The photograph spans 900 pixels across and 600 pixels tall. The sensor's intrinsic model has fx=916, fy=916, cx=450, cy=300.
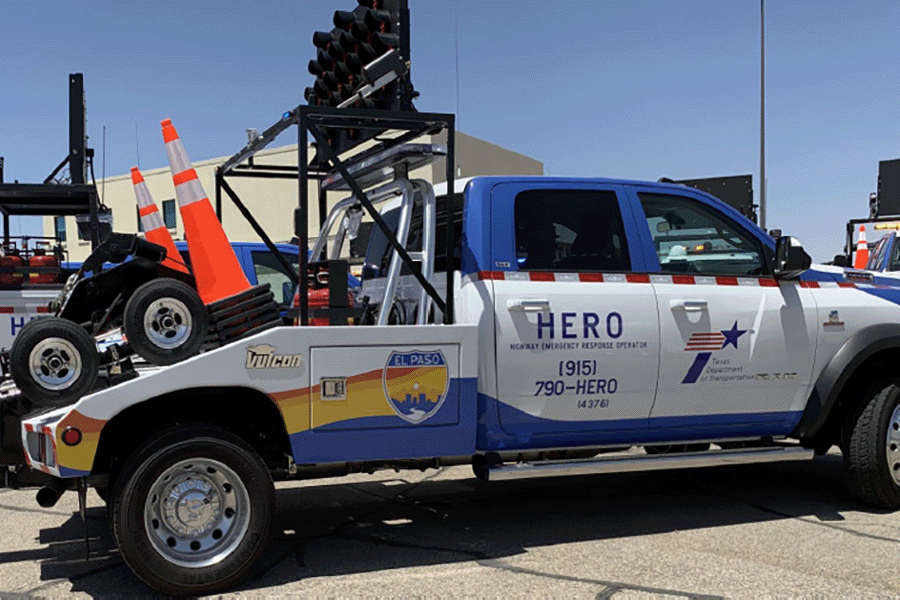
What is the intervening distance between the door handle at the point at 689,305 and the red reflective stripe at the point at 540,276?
30.9 inches

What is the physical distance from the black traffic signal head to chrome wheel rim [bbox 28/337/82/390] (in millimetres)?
2097

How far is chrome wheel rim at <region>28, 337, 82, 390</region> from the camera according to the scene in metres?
4.52

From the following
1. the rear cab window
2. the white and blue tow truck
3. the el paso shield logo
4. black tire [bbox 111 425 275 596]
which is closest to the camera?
black tire [bbox 111 425 275 596]

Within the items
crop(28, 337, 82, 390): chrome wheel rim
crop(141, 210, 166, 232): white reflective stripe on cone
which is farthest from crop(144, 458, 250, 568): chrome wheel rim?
crop(141, 210, 166, 232): white reflective stripe on cone

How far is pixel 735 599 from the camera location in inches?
175

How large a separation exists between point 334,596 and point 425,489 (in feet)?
8.64

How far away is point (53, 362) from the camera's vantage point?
4551 millimetres

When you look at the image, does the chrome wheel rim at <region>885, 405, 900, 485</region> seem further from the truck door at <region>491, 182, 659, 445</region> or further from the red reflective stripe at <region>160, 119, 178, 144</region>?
the red reflective stripe at <region>160, 119, 178, 144</region>

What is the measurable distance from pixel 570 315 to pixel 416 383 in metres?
1.02

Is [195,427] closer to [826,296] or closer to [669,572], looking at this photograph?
[669,572]

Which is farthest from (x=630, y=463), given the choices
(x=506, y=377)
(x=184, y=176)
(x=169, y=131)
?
(x=169, y=131)

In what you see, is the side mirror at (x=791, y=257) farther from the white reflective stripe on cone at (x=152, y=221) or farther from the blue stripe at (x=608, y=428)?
the white reflective stripe on cone at (x=152, y=221)

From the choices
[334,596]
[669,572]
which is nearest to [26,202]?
[334,596]

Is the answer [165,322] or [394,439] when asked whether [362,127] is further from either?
[394,439]
